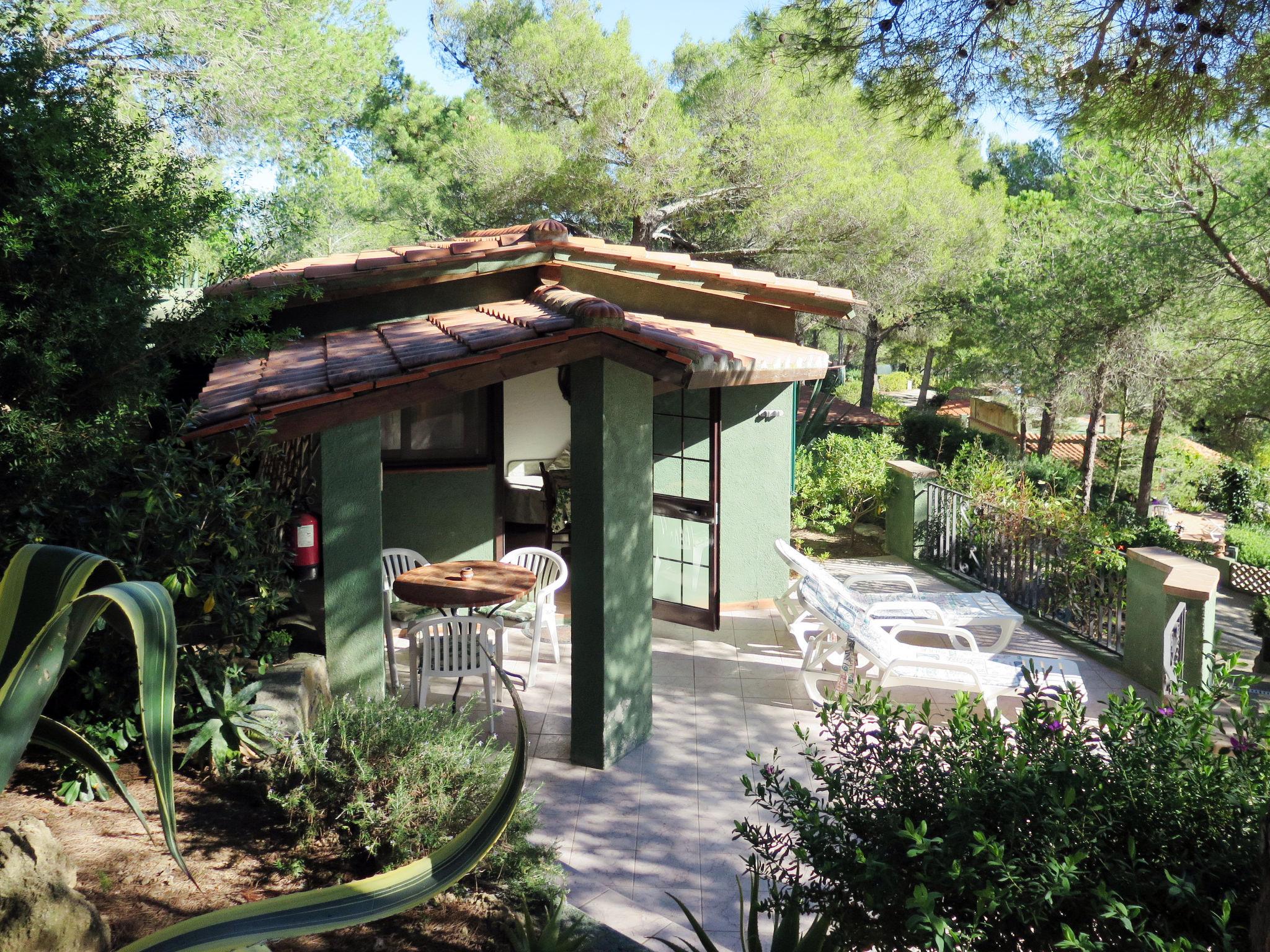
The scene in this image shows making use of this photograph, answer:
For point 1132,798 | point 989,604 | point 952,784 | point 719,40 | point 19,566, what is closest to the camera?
point 19,566

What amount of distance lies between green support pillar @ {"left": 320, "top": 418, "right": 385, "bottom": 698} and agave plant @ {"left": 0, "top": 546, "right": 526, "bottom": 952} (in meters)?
3.20

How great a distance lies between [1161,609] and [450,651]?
5.40 metres

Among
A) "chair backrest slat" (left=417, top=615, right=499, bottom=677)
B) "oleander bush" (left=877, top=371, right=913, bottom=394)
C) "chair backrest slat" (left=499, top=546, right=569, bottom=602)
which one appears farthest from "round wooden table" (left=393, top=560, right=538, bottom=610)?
"oleander bush" (left=877, top=371, right=913, bottom=394)

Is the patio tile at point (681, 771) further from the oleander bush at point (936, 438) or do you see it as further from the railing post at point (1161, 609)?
the oleander bush at point (936, 438)

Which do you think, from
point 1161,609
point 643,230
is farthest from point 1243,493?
point 1161,609

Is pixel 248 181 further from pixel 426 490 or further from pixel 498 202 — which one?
pixel 426 490

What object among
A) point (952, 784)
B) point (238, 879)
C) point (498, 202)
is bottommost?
point (238, 879)

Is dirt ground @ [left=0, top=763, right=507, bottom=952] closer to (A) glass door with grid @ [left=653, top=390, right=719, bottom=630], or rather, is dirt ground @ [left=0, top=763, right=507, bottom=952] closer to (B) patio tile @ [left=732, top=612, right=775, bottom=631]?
(A) glass door with grid @ [left=653, top=390, right=719, bottom=630]

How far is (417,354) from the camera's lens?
5746 mm

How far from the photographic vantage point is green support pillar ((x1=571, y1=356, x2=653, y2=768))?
5863 mm

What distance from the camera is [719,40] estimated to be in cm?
2136

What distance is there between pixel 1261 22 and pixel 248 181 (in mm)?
15477

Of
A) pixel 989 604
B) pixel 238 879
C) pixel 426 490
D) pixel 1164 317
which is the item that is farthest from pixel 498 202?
pixel 238 879

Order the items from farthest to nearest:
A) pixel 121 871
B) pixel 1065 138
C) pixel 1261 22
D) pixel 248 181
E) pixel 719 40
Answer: pixel 719 40
pixel 248 181
pixel 1065 138
pixel 1261 22
pixel 121 871
